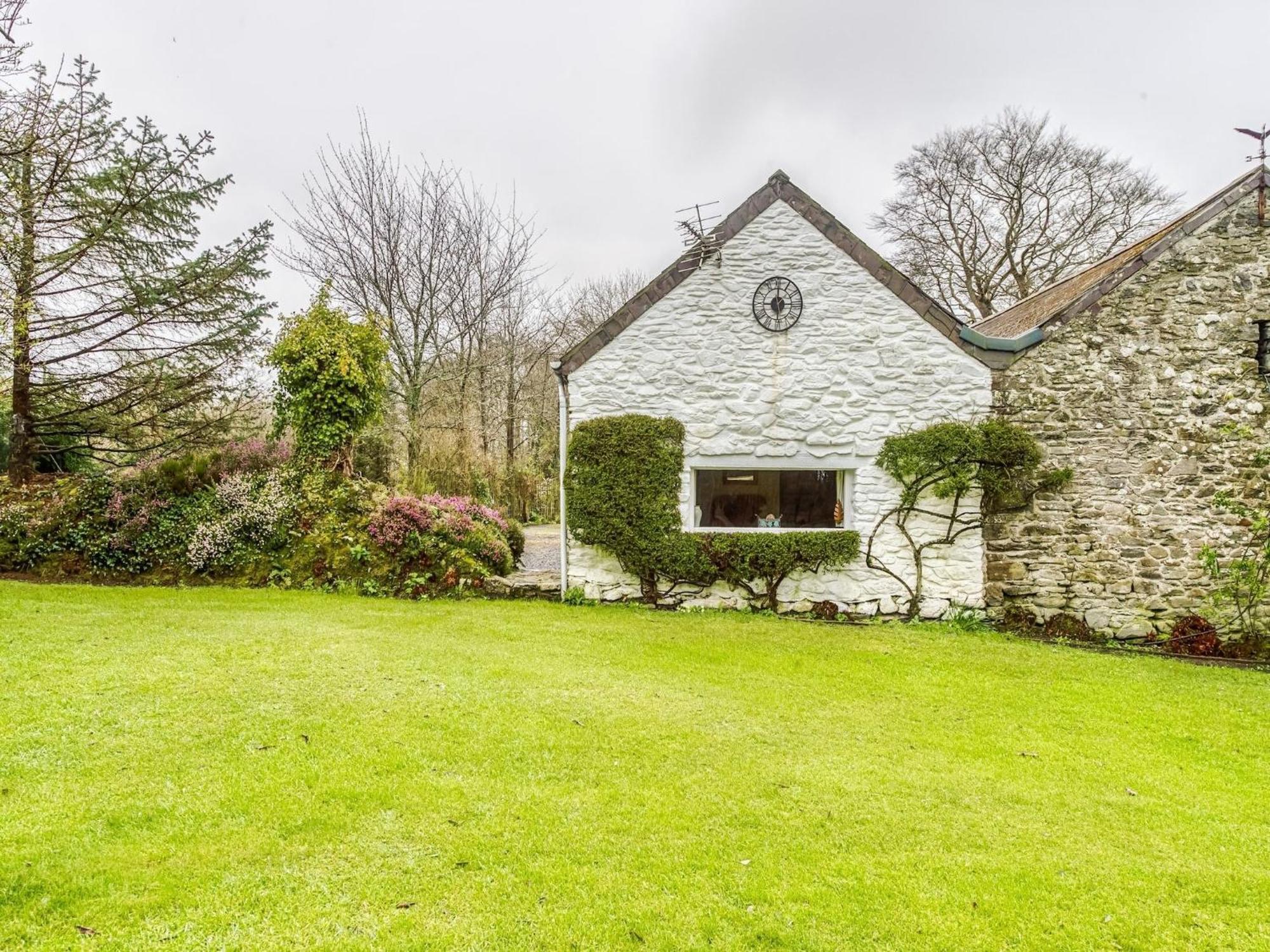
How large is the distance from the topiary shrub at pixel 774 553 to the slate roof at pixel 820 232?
124 inches

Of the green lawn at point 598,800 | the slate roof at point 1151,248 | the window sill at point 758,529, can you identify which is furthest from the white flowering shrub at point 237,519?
the slate roof at point 1151,248

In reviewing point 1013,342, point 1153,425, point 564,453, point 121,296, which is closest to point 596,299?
point 121,296

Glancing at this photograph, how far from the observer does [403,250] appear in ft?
52.5

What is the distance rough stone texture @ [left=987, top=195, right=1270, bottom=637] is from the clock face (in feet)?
11.4

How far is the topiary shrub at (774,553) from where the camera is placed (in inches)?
328

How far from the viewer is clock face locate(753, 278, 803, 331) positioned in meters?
8.61

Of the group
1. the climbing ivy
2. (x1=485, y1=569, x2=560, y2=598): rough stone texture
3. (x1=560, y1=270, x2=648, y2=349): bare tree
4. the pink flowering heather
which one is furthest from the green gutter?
(x1=560, y1=270, x2=648, y2=349): bare tree

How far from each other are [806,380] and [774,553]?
97.3 inches

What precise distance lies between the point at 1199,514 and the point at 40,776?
11.6 metres

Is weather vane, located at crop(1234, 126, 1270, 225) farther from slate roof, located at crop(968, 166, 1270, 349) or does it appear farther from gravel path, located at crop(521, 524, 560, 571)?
gravel path, located at crop(521, 524, 560, 571)

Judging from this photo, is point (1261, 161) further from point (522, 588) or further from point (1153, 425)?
point (522, 588)

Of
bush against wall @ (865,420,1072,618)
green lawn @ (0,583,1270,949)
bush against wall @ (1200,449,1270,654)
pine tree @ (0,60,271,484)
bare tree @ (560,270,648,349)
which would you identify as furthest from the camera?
bare tree @ (560,270,648,349)

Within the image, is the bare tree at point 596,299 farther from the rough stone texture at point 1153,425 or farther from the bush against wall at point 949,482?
the rough stone texture at point 1153,425

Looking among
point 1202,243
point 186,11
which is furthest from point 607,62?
point 1202,243
